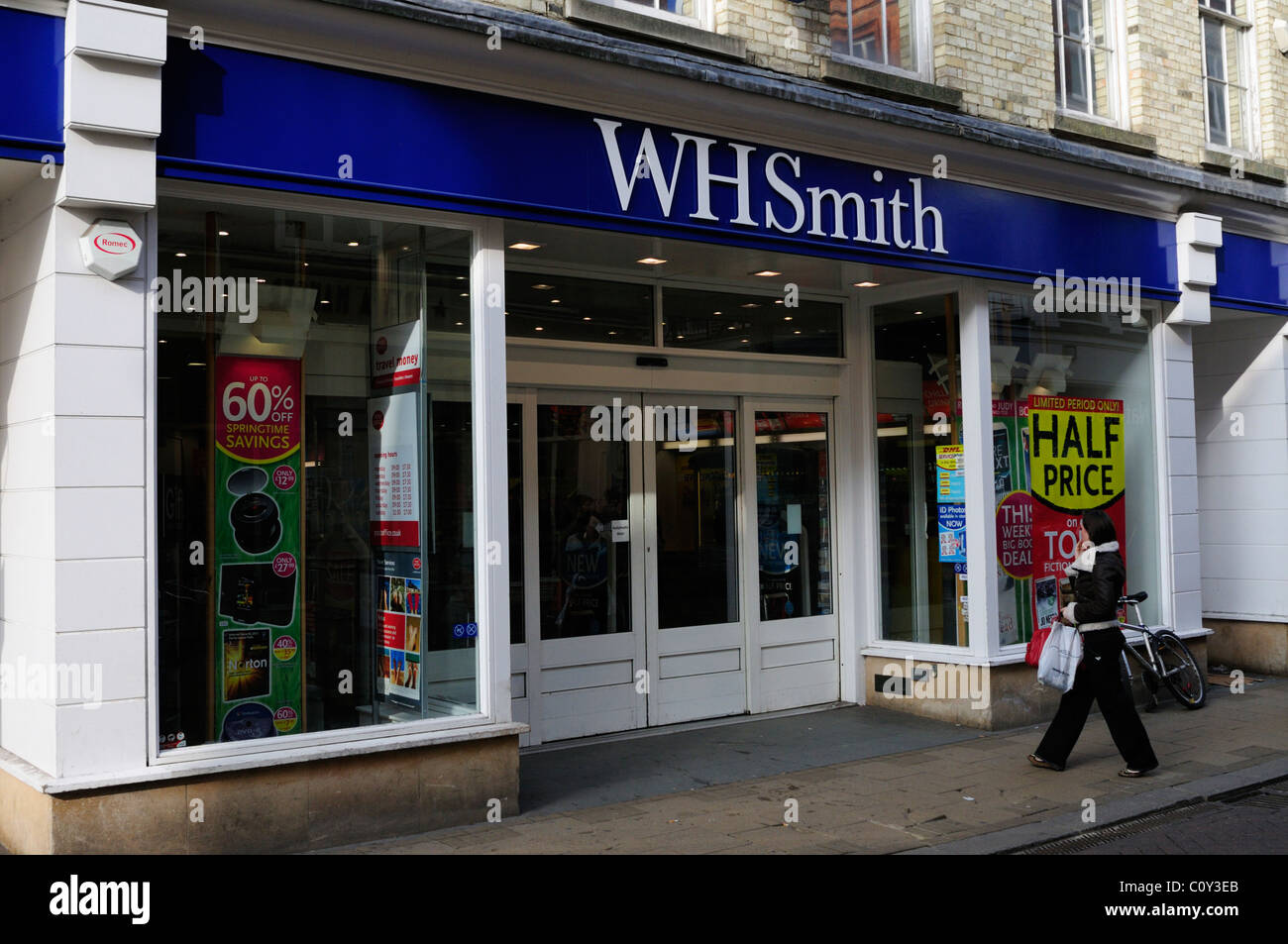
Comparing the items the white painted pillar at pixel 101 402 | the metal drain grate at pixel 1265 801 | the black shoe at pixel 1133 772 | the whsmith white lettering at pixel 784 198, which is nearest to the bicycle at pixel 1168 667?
the black shoe at pixel 1133 772

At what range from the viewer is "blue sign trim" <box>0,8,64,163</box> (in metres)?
5.50

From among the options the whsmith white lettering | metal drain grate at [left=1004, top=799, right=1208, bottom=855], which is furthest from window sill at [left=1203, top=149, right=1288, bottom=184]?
metal drain grate at [left=1004, top=799, right=1208, bottom=855]

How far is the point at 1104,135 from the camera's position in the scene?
10.5 metres

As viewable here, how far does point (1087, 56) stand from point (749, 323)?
14.3 feet

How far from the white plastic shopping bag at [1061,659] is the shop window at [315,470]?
12.4ft

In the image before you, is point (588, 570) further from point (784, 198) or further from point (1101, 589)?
point (1101, 589)

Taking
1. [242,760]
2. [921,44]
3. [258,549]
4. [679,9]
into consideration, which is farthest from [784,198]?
[242,760]

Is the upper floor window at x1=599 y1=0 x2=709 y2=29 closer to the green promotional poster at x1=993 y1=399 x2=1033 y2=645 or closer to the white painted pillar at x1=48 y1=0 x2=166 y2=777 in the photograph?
the white painted pillar at x1=48 y1=0 x2=166 y2=777

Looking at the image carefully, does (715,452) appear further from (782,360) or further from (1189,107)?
(1189,107)

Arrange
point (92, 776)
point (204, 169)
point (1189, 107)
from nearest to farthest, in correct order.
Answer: point (92, 776)
point (204, 169)
point (1189, 107)

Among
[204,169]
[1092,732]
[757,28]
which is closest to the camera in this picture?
[204,169]

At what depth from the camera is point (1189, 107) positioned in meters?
11.5

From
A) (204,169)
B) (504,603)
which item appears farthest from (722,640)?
(204,169)
